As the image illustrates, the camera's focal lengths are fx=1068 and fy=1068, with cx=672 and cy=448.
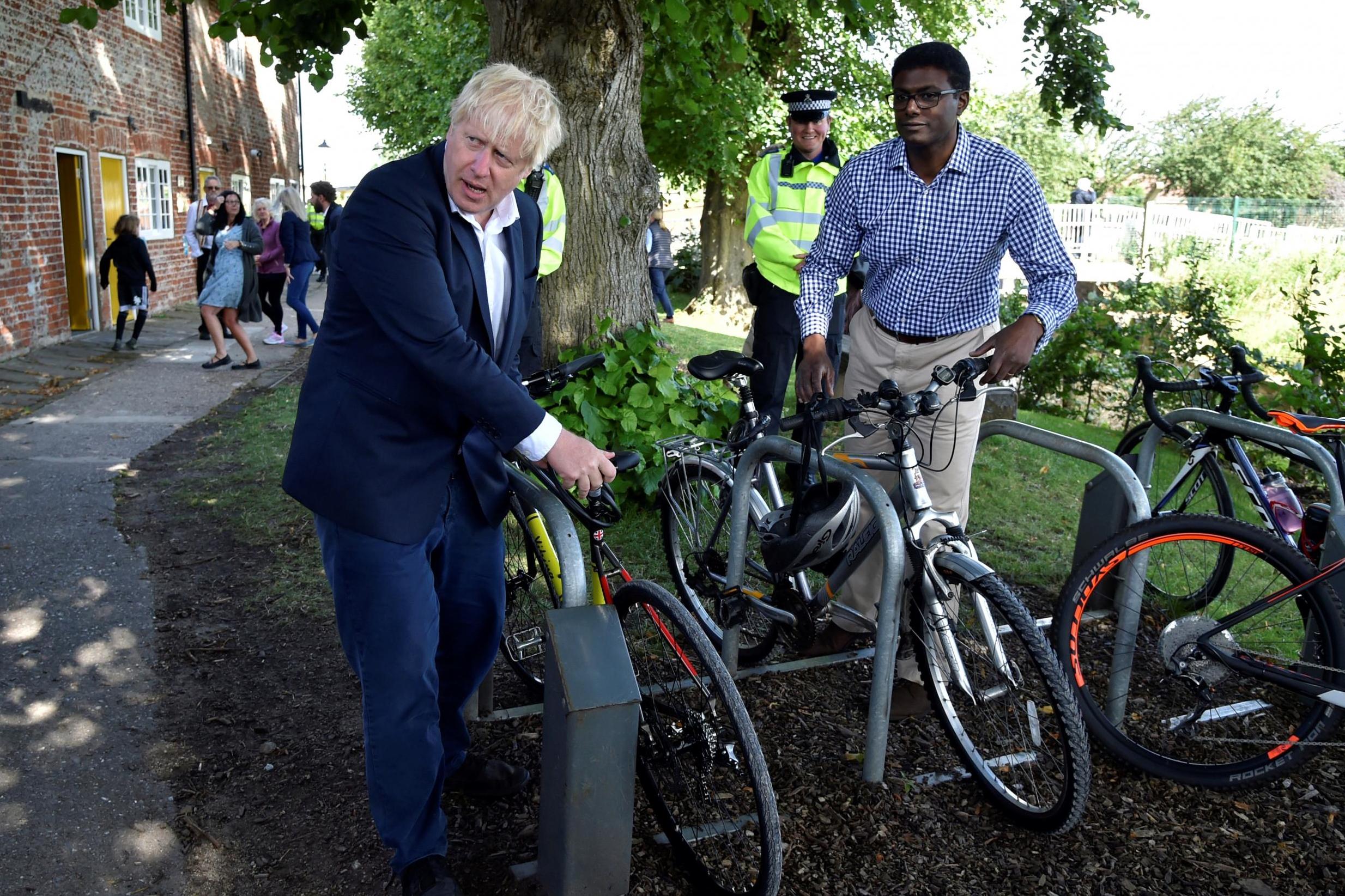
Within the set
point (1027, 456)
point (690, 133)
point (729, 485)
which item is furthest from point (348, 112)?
point (729, 485)

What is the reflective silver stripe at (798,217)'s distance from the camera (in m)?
6.28

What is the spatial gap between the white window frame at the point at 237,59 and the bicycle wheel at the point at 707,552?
60.8 feet

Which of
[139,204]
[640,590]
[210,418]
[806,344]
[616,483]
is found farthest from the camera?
[139,204]

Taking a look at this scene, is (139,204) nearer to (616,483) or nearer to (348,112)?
(616,483)

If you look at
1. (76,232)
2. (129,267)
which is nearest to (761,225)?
(129,267)

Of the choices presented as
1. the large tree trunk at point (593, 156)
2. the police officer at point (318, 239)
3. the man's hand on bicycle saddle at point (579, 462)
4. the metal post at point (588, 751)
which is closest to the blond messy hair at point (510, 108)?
the man's hand on bicycle saddle at point (579, 462)

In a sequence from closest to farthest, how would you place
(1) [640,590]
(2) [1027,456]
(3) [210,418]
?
1. (1) [640,590]
2. (2) [1027,456]
3. (3) [210,418]

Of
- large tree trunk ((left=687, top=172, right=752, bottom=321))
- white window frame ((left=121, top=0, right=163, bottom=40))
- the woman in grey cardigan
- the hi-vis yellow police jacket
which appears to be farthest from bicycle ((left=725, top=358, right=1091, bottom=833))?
large tree trunk ((left=687, top=172, right=752, bottom=321))

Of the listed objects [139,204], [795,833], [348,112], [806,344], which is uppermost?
[348,112]

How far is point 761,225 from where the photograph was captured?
6.35 meters

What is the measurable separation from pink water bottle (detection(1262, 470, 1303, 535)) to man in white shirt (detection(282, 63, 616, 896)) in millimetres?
3004

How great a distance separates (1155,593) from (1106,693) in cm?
47

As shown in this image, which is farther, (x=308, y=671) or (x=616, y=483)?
(x=616, y=483)

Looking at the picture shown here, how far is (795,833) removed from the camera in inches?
125
